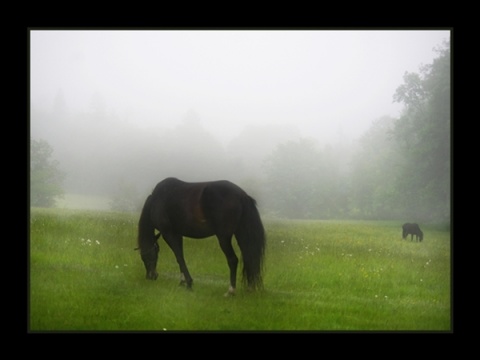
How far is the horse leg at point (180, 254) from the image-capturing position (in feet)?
23.2

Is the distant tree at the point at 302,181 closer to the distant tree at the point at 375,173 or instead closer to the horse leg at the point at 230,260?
the distant tree at the point at 375,173

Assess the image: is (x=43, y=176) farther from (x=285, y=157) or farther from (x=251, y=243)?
(x=285, y=157)

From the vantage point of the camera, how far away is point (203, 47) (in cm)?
738

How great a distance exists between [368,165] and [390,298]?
61.3 inches

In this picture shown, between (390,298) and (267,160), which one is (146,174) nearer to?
(267,160)

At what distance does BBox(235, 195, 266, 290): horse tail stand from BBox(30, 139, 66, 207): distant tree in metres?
2.13

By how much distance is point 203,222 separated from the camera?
23.3 ft

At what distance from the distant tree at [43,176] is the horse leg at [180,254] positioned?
4.50ft

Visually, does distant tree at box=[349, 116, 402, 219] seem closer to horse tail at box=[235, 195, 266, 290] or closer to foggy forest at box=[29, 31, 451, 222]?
foggy forest at box=[29, 31, 451, 222]

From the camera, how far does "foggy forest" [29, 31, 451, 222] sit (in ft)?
23.7

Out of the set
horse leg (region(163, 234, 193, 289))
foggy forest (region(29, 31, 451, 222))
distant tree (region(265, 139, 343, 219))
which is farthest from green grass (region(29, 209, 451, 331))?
foggy forest (region(29, 31, 451, 222))

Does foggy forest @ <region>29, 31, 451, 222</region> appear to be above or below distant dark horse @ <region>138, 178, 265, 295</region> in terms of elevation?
above

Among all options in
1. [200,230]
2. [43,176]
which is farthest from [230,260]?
[43,176]

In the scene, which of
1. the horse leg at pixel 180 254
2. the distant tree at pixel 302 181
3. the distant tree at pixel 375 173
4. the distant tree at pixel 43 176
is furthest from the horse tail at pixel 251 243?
the distant tree at pixel 43 176
